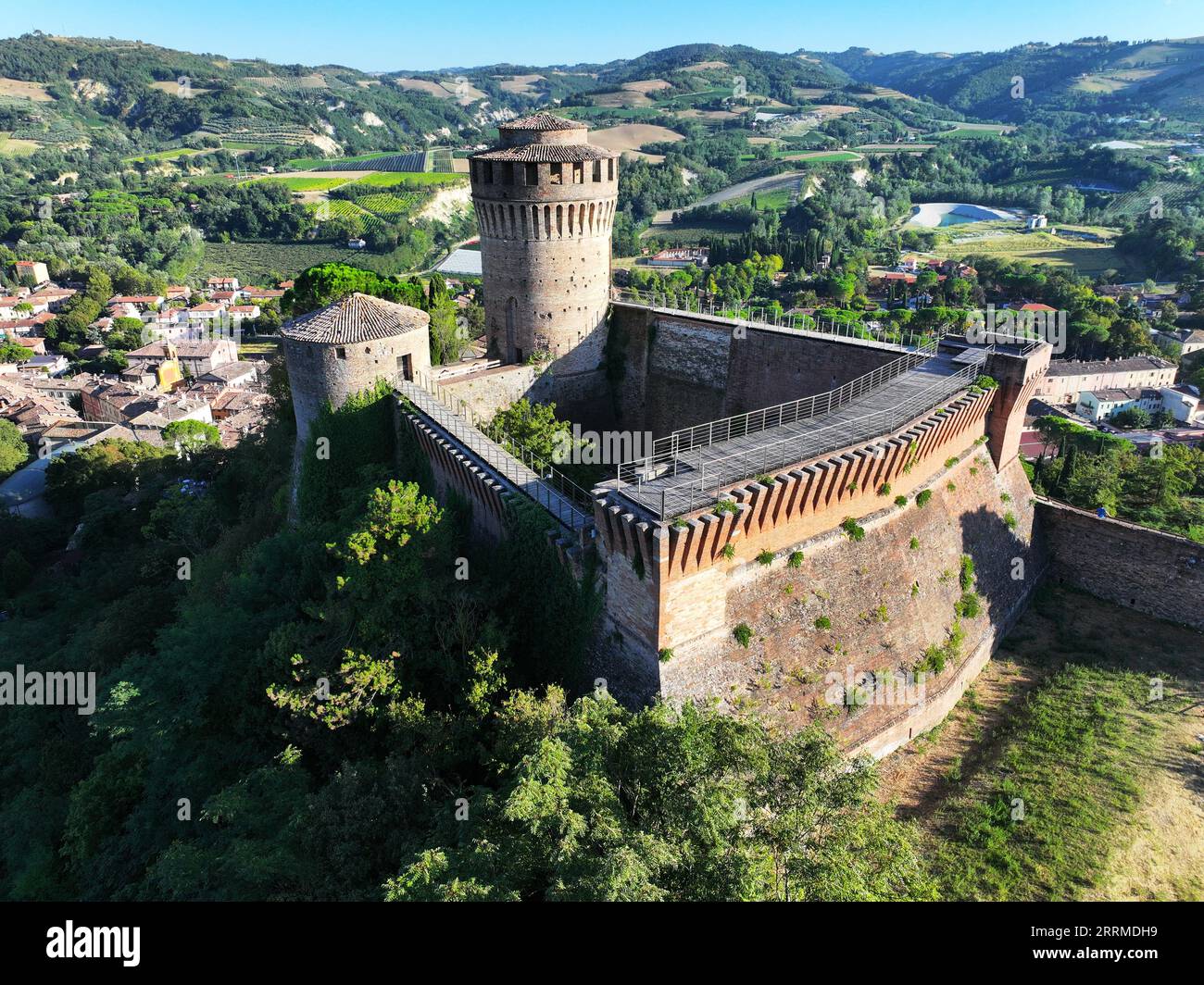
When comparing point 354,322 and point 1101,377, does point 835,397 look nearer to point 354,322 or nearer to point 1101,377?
point 354,322

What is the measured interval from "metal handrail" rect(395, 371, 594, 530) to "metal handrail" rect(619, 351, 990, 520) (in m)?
2.91

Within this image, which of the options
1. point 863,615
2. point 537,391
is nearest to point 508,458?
point 537,391

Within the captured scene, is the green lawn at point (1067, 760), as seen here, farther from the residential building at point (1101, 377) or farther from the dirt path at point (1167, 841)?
the residential building at point (1101, 377)

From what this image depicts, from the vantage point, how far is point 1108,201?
177m

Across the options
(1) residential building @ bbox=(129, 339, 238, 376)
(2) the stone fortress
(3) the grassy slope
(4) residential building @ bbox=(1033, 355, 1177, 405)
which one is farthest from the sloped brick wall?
(1) residential building @ bbox=(129, 339, 238, 376)

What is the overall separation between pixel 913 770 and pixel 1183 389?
81345 mm

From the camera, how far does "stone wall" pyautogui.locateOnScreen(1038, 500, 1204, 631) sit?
25.0 metres

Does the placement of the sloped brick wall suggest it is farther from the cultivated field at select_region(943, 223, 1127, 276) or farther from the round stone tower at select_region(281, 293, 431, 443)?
the cultivated field at select_region(943, 223, 1127, 276)

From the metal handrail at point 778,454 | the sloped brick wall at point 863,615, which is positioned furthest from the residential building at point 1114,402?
the metal handrail at point 778,454

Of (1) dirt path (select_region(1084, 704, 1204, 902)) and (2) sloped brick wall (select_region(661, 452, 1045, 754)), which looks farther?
(2) sloped brick wall (select_region(661, 452, 1045, 754))

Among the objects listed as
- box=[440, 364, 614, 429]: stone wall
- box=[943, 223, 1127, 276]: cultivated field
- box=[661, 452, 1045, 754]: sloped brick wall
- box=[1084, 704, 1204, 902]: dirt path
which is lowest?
box=[1084, 704, 1204, 902]: dirt path

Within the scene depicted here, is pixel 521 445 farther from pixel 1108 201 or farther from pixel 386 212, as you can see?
pixel 1108 201

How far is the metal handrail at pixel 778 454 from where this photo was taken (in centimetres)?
1692

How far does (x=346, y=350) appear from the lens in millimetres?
26859
